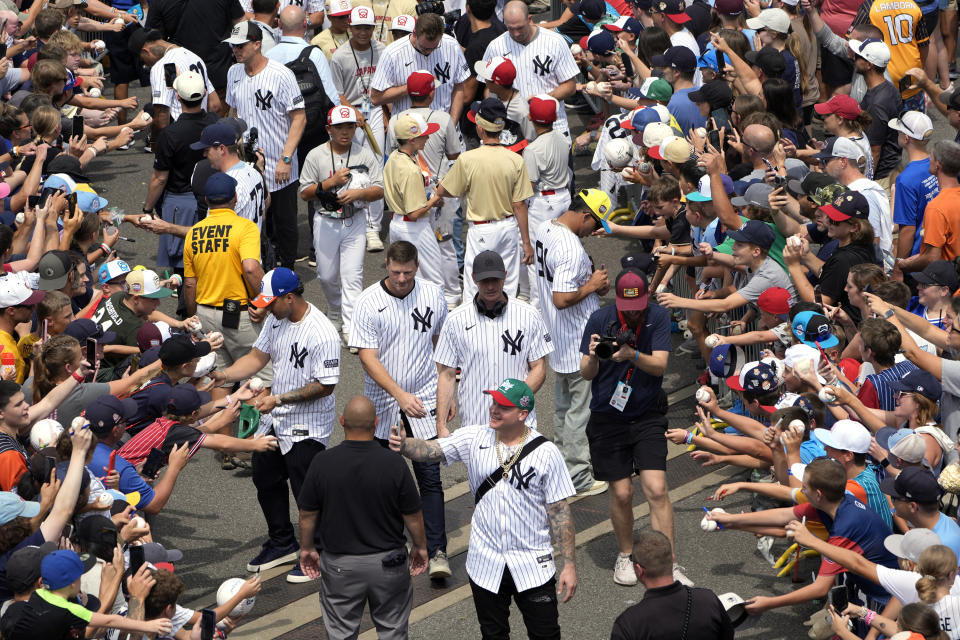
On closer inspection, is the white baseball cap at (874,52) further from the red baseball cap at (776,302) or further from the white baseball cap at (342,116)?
the white baseball cap at (342,116)

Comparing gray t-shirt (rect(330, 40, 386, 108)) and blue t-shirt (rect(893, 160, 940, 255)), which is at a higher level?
blue t-shirt (rect(893, 160, 940, 255))

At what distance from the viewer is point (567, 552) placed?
7.64 m

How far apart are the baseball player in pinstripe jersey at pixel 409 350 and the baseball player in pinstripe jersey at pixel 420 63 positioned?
4664 millimetres

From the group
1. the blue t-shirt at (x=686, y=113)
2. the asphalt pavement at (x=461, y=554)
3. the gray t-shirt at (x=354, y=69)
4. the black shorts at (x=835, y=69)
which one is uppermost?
the blue t-shirt at (x=686, y=113)

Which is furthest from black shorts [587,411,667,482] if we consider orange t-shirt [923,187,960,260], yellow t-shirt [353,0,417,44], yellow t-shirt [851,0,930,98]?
yellow t-shirt [353,0,417,44]

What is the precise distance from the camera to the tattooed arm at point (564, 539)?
7.56 meters

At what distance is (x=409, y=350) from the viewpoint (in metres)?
9.46

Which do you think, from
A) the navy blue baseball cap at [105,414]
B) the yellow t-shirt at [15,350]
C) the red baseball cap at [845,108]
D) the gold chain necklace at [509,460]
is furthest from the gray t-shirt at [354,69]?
the gold chain necklace at [509,460]

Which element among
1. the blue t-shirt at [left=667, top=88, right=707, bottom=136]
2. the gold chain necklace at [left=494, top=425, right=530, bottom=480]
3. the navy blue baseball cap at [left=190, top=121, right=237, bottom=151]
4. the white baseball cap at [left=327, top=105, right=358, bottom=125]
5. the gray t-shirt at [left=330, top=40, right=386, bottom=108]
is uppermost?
the gold chain necklace at [left=494, top=425, right=530, bottom=480]

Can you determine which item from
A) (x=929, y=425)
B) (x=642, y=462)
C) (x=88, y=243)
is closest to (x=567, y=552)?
(x=642, y=462)

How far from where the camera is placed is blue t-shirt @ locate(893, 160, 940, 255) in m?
10.8

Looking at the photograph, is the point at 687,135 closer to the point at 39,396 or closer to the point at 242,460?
the point at 242,460

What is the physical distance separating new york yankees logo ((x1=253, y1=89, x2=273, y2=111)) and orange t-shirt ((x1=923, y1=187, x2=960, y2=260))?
6316 mm

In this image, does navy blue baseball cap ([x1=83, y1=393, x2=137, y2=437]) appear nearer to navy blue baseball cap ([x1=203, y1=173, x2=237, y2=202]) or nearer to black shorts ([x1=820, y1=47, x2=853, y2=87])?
navy blue baseball cap ([x1=203, y1=173, x2=237, y2=202])
